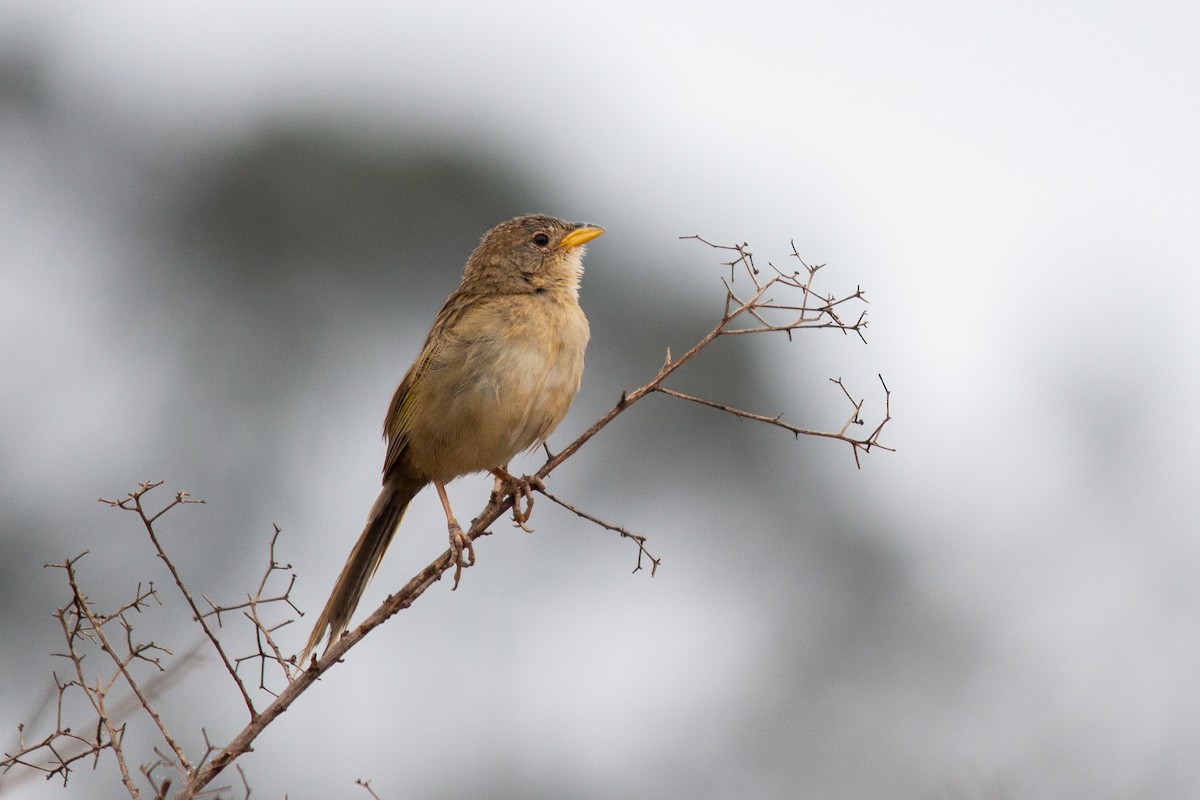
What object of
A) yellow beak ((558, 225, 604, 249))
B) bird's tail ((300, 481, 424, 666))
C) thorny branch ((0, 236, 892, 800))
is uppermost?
yellow beak ((558, 225, 604, 249))

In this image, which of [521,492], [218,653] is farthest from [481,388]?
[218,653]

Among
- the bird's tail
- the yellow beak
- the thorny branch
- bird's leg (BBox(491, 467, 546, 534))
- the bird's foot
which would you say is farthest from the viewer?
the yellow beak

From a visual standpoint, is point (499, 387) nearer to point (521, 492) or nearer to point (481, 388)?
point (481, 388)

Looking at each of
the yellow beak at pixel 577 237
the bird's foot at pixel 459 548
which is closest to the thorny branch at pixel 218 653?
the bird's foot at pixel 459 548

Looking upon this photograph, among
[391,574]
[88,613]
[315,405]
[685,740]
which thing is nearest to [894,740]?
[685,740]

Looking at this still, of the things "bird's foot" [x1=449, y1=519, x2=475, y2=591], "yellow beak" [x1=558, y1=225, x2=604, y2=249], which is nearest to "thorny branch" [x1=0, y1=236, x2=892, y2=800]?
"bird's foot" [x1=449, y1=519, x2=475, y2=591]

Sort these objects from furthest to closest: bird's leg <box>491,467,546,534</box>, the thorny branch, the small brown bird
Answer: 1. the small brown bird
2. bird's leg <box>491,467,546,534</box>
3. the thorny branch

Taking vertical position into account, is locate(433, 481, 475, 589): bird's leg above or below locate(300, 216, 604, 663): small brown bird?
below

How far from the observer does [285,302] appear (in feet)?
90.8

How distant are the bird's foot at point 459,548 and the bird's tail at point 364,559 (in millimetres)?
481

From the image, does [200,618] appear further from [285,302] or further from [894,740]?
[285,302]

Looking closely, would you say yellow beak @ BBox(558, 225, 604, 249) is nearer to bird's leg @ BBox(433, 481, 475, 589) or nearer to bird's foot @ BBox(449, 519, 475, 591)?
bird's leg @ BBox(433, 481, 475, 589)

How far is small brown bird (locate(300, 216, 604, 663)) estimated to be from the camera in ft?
17.1

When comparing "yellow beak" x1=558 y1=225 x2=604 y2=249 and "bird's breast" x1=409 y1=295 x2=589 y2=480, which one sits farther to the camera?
"yellow beak" x1=558 y1=225 x2=604 y2=249
